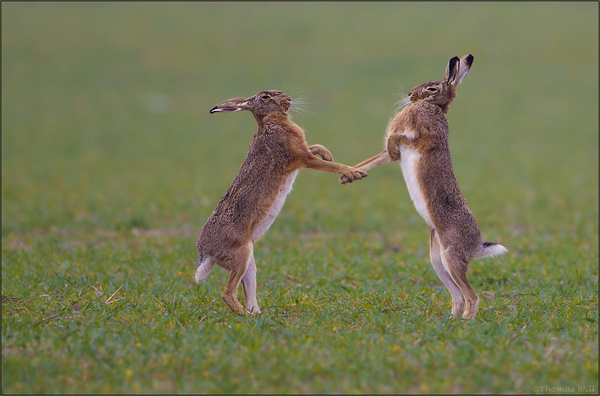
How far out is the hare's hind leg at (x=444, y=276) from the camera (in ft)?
19.5

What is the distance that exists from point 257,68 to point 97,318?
2200cm

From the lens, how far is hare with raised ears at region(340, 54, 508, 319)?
5.75 m

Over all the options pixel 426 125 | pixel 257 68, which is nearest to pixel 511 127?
pixel 257 68

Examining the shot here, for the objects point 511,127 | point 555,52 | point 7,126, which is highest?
point 555,52

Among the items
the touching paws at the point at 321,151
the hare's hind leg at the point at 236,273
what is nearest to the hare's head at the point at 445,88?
the touching paws at the point at 321,151

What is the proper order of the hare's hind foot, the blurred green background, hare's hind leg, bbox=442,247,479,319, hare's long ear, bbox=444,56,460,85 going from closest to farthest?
1. hare's hind leg, bbox=442,247,479,319
2. the hare's hind foot
3. hare's long ear, bbox=444,56,460,85
4. the blurred green background

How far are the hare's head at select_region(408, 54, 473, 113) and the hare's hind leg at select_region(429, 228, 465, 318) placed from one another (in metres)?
1.28

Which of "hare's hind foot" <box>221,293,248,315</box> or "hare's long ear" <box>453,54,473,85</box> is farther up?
"hare's long ear" <box>453,54,473,85</box>

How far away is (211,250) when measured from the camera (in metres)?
5.87

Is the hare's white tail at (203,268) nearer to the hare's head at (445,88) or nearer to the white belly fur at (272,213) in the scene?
the white belly fur at (272,213)

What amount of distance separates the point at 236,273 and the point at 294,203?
7.34 m

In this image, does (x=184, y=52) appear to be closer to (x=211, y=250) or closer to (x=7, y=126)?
(x=7, y=126)

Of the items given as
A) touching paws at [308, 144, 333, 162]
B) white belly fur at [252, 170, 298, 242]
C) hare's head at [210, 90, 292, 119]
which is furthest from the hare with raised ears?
hare's head at [210, 90, 292, 119]

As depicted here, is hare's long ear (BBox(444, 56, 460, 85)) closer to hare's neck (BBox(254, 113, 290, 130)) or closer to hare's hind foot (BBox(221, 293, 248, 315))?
hare's neck (BBox(254, 113, 290, 130))
